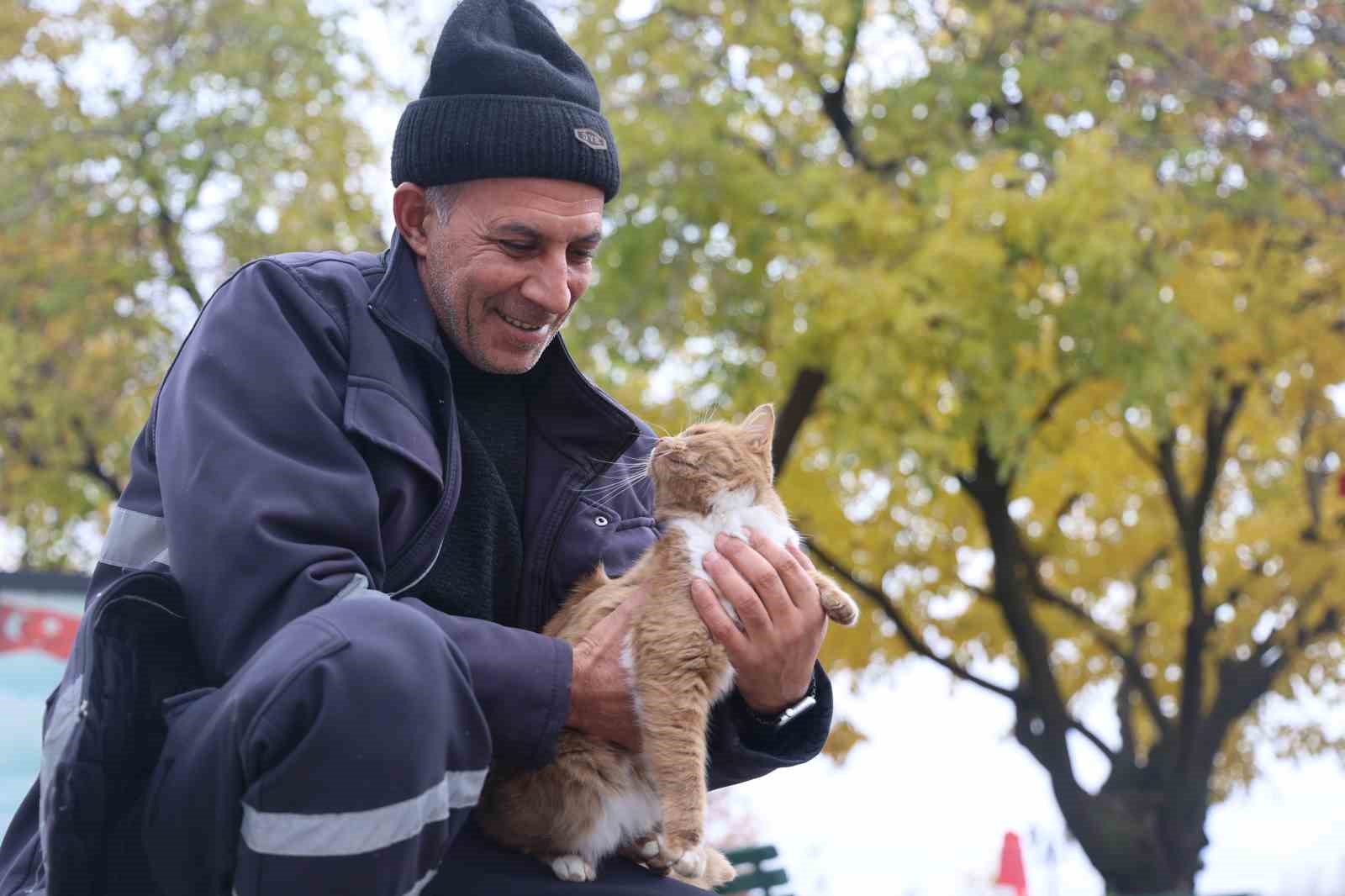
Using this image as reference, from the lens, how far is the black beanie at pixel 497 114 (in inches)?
110

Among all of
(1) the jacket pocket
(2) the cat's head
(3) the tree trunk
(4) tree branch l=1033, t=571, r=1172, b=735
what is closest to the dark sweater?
(1) the jacket pocket

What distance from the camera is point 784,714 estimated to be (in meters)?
3.00

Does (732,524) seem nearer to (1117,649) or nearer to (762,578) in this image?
(762,578)

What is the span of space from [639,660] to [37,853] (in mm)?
1091

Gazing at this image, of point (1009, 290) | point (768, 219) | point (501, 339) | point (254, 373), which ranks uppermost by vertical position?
point (768, 219)

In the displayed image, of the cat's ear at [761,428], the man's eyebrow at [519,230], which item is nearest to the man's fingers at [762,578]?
the cat's ear at [761,428]

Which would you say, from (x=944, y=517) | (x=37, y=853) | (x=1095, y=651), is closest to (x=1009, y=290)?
(x=944, y=517)

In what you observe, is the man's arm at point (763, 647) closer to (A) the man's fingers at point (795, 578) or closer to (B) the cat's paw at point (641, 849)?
(A) the man's fingers at point (795, 578)

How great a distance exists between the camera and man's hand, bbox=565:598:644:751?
2730mm

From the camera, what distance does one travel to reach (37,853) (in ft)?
7.73

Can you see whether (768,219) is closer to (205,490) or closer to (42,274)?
(42,274)

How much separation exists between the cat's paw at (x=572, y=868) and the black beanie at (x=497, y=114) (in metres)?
1.29

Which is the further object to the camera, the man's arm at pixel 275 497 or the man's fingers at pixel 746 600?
the man's fingers at pixel 746 600

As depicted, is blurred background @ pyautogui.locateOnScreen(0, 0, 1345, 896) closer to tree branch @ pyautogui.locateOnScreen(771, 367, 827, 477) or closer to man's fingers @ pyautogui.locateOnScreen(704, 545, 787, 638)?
tree branch @ pyautogui.locateOnScreen(771, 367, 827, 477)
